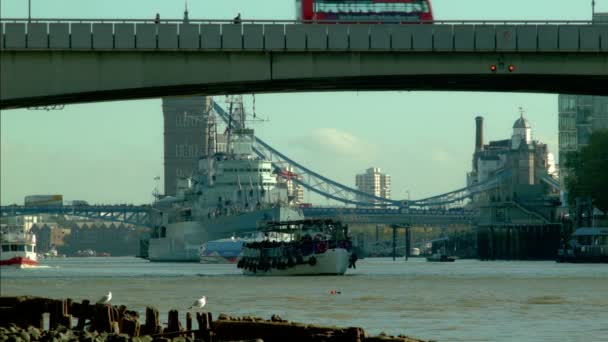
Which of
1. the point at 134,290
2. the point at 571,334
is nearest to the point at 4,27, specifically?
the point at 134,290

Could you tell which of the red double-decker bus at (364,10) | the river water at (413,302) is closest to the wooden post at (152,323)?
the river water at (413,302)

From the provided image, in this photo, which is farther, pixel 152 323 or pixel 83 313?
pixel 83 313

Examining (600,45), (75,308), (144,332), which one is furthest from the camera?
(600,45)

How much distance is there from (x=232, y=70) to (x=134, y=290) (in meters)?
16.6

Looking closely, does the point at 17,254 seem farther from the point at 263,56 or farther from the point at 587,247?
the point at 263,56

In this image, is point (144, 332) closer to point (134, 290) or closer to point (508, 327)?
point (508, 327)

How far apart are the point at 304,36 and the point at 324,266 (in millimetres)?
46105

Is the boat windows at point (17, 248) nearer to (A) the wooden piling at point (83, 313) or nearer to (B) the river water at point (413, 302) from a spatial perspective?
(B) the river water at point (413, 302)

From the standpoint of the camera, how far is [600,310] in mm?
59188

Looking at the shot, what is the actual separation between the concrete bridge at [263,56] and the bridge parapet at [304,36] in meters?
0.04

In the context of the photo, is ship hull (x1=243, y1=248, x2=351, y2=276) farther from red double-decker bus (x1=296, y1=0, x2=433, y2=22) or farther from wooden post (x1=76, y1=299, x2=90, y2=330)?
wooden post (x1=76, y1=299, x2=90, y2=330)

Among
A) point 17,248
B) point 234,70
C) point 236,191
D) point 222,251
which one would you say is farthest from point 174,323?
point 236,191

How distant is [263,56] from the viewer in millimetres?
70438

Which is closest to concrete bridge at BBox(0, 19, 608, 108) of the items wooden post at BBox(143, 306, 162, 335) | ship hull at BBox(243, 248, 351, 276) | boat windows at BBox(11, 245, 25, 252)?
wooden post at BBox(143, 306, 162, 335)
